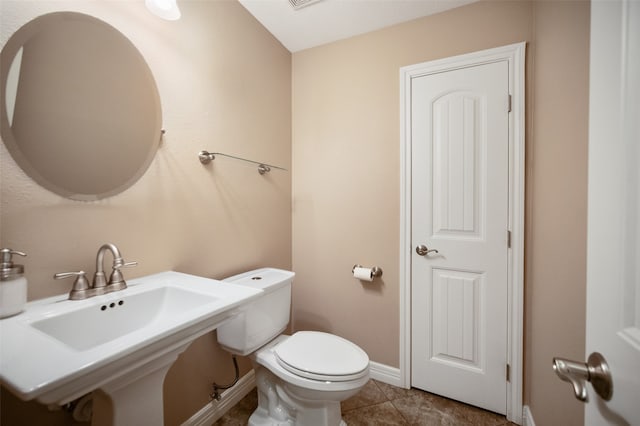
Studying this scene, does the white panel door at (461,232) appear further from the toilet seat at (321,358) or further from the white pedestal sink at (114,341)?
the white pedestal sink at (114,341)

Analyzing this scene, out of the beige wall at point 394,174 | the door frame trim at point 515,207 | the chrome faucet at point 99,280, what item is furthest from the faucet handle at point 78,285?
the door frame trim at point 515,207

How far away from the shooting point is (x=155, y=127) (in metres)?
1.17

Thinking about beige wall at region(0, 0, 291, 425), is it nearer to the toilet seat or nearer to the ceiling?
the ceiling

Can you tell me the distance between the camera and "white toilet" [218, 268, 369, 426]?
1.17 m

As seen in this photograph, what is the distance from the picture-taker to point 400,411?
61.5 inches

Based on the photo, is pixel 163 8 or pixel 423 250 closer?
pixel 163 8

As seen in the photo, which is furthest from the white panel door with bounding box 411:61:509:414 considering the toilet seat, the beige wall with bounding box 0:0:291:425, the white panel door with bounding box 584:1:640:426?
the white panel door with bounding box 584:1:640:426

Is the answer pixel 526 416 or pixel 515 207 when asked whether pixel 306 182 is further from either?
pixel 526 416

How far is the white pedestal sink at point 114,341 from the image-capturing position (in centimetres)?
52

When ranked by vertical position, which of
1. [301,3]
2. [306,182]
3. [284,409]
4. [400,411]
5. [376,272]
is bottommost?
[400,411]

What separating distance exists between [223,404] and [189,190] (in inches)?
48.0

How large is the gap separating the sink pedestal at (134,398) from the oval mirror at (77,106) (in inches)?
25.6

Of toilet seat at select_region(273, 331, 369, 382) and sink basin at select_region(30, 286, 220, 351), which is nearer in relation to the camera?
sink basin at select_region(30, 286, 220, 351)

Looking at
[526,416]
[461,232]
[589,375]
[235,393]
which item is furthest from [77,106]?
[526,416]
